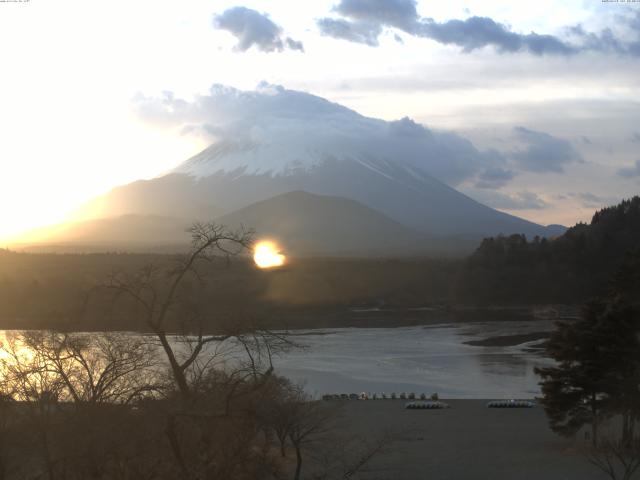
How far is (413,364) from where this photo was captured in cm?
2659

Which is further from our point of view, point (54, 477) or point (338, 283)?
point (338, 283)

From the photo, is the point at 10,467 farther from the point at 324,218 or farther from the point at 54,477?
the point at 324,218

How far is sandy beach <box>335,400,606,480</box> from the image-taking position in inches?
505

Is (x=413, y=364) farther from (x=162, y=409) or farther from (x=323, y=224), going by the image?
(x=323, y=224)

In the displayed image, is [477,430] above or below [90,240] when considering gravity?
below

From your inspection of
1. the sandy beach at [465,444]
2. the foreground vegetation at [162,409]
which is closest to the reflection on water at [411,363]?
the sandy beach at [465,444]

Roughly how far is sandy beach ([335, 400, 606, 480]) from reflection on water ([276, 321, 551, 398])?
2.83 metres

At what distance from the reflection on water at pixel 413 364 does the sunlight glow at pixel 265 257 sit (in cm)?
382

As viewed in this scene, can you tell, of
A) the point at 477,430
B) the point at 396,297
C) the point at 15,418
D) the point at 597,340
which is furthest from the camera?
the point at 396,297

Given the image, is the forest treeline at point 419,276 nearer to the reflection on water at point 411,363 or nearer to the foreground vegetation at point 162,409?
the reflection on water at point 411,363

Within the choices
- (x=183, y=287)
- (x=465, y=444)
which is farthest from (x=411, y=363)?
(x=183, y=287)

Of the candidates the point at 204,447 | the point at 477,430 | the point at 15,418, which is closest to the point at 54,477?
the point at 15,418

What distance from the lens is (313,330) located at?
1457 inches

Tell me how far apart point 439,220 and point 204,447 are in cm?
15362
